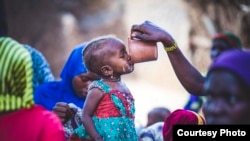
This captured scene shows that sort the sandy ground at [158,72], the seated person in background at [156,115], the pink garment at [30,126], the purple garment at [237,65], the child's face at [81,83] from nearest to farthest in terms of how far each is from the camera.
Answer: the pink garment at [30,126]
the purple garment at [237,65]
the child's face at [81,83]
the seated person in background at [156,115]
the sandy ground at [158,72]

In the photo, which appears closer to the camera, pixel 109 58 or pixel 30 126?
pixel 30 126

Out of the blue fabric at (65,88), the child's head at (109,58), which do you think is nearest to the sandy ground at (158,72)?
the blue fabric at (65,88)

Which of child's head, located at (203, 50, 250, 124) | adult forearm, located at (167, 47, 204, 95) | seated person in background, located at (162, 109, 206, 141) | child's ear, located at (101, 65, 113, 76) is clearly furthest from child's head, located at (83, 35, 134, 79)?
child's head, located at (203, 50, 250, 124)

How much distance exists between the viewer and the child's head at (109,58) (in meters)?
3.28

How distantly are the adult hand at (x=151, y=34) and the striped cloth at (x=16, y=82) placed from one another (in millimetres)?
748

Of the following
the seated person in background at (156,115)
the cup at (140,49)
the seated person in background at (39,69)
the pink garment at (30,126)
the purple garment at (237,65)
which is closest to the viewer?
the pink garment at (30,126)

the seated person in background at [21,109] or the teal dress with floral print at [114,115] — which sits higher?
the seated person in background at [21,109]

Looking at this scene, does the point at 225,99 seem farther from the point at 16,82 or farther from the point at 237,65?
the point at 16,82

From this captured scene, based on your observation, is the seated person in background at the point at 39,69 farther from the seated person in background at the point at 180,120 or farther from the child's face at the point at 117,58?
the seated person in background at the point at 180,120

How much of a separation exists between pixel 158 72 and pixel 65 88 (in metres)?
1.15

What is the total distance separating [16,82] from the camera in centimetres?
274

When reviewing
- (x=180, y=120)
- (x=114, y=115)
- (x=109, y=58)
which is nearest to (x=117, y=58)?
(x=109, y=58)

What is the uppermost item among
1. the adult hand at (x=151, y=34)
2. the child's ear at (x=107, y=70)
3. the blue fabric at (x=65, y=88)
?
the adult hand at (x=151, y=34)

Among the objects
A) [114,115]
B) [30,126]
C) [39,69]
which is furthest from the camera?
[39,69]
